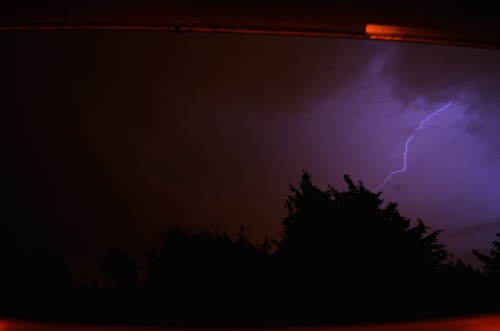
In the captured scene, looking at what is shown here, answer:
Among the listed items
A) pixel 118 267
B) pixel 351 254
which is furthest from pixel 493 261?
pixel 118 267

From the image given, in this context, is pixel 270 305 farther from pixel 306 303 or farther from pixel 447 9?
pixel 447 9

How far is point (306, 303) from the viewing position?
23.0 ft

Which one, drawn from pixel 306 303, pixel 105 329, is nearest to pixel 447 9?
pixel 105 329

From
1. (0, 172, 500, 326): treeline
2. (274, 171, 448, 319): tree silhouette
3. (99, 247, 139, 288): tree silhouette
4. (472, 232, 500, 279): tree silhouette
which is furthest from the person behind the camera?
(99, 247, 139, 288): tree silhouette

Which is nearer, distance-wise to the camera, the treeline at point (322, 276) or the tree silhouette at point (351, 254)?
the treeline at point (322, 276)

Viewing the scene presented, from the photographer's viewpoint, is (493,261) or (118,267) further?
(118,267)

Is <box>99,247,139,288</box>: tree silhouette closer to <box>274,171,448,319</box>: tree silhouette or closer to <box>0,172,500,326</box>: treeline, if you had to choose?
<box>0,172,500,326</box>: treeline

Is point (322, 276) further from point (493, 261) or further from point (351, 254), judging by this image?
point (493, 261)

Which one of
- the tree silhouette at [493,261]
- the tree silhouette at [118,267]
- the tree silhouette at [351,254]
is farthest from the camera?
the tree silhouette at [118,267]

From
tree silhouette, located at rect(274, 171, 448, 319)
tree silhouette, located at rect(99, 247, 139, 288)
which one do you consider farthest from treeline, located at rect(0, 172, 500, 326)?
tree silhouette, located at rect(99, 247, 139, 288)

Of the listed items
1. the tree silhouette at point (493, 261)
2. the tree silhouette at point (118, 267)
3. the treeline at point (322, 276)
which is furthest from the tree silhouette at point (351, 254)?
the tree silhouette at point (118, 267)

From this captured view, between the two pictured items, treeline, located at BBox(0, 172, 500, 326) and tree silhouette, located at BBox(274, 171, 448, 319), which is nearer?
treeline, located at BBox(0, 172, 500, 326)

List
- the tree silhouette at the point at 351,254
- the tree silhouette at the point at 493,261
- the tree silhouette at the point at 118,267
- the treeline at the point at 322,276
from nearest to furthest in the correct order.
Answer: the treeline at the point at 322,276 → the tree silhouette at the point at 351,254 → the tree silhouette at the point at 493,261 → the tree silhouette at the point at 118,267

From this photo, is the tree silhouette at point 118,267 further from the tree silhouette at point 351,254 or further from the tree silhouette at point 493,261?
the tree silhouette at point 493,261
